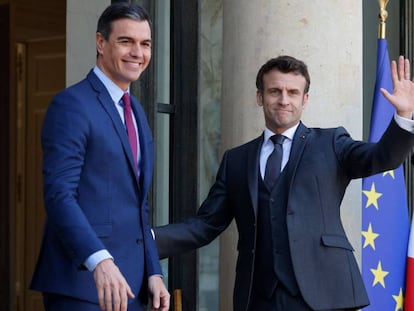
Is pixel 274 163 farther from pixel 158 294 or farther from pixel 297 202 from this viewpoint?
pixel 158 294

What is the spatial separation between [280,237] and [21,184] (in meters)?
5.00

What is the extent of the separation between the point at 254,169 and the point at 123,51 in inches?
37.5

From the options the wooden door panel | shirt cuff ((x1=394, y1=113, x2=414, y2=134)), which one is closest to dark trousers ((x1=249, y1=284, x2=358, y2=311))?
shirt cuff ((x1=394, y1=113, x2=414, y2=134))

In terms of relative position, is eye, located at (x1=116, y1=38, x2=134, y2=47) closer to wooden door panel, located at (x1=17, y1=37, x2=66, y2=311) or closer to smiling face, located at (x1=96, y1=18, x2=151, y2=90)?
smiling face, located at (x1=96, y1=18, x2=151, y2=90)

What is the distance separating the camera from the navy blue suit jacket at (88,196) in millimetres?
2904

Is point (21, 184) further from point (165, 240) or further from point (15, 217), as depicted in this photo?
point (165, 240)

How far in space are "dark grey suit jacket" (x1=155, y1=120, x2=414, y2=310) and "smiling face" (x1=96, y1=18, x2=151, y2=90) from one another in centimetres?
90

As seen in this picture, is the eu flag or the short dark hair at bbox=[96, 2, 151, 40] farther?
the eu flag

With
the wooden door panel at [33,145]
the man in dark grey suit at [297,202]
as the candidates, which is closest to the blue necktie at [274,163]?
the man in dark grey suit at [297,202]

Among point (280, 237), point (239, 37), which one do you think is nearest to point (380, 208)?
point (239, 37)

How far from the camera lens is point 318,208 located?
3.85m

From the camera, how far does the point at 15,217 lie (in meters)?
8.46

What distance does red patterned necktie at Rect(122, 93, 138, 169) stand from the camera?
3180 mm

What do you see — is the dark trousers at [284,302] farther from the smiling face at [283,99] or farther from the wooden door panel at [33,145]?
the wooden door panel at [33,145]
